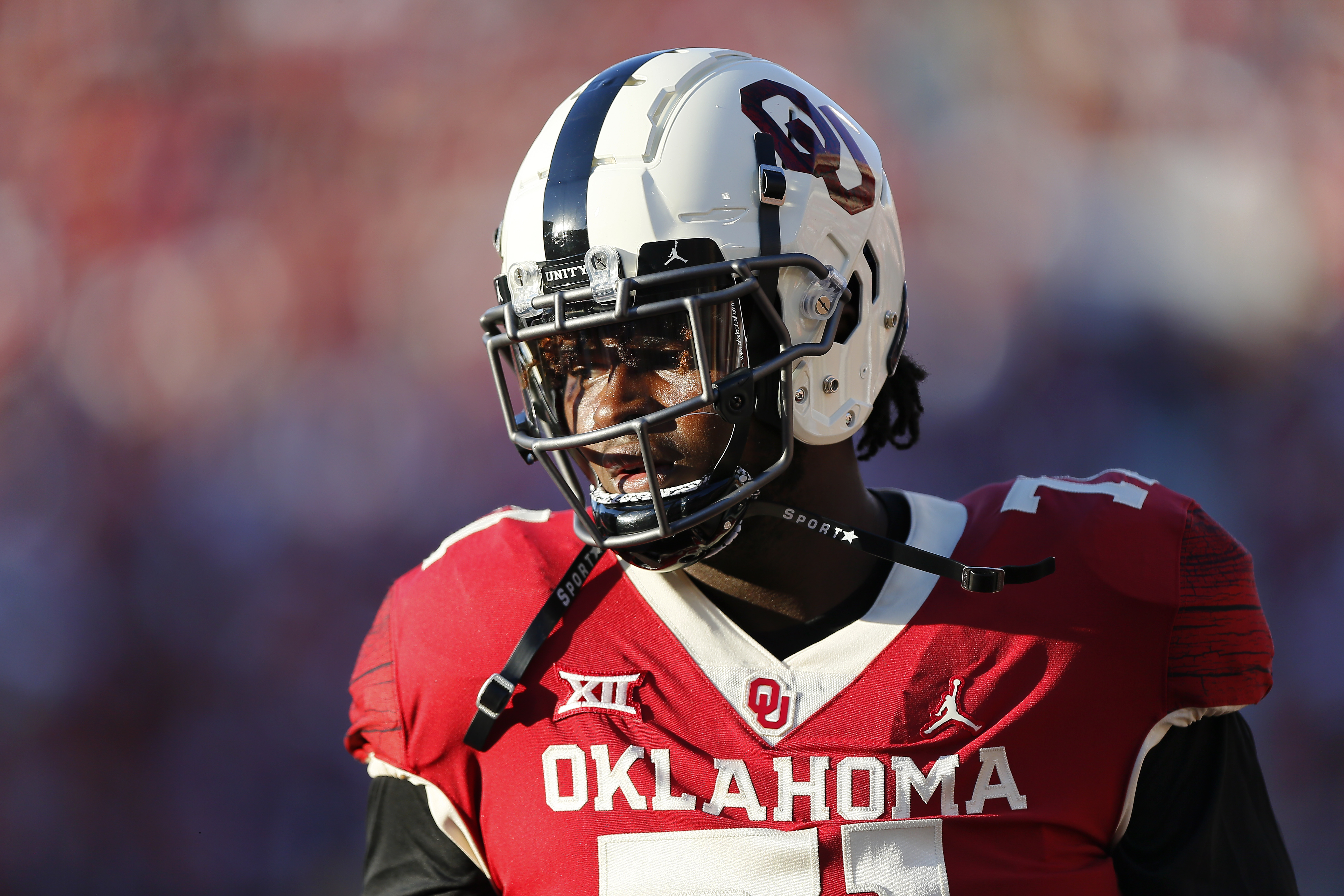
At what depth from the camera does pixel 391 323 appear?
2465mm

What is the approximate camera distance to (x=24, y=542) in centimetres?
228

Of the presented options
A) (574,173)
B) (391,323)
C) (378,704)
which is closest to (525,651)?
(378,704)

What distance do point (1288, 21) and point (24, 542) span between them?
10.4ft

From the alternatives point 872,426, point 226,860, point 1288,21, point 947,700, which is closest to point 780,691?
point 947,700

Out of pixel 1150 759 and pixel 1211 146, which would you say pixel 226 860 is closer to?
pixel 1150 759

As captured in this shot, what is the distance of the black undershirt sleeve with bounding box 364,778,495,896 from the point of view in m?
1.27

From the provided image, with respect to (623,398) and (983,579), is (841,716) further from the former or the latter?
(623,398)

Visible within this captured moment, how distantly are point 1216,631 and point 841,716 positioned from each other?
1.52 feet

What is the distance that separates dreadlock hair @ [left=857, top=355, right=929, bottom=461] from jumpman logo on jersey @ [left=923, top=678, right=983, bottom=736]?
446 millimetres

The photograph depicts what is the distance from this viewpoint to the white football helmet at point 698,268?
118 centimetres

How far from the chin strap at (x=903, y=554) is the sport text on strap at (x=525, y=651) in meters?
0.24

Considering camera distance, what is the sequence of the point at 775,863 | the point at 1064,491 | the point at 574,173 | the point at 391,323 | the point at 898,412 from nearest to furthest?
the point at 775,863 → the point at 574,173 → the point at 1064,491 → the point at 898,412 → the point at 391,323

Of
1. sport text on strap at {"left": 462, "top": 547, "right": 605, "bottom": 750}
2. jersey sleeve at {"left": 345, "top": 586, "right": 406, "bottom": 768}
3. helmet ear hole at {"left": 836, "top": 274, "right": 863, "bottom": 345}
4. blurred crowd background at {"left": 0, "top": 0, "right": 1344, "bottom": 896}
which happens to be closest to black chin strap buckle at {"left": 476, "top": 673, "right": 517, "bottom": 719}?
sport text on strap at {"left": 462, "top": 547, "right": 605, "bottom": 750}

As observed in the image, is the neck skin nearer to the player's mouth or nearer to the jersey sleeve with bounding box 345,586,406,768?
the player's mouth
